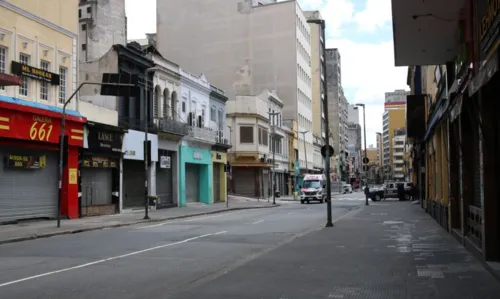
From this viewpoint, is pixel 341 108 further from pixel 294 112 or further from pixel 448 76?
pixel 448 76

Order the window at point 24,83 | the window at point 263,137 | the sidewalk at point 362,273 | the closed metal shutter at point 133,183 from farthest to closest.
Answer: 1. the window at point 263,137
2. the closed metal shutter at point 133,183
3. the window at point 24,83
4. the sidewalk at point 362,273

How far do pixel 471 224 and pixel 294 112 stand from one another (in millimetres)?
67303

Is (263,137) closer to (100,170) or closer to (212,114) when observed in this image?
(212,114)

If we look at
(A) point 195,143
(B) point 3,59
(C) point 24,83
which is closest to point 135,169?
(A) point 195,143

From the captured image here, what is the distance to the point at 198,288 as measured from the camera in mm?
8727

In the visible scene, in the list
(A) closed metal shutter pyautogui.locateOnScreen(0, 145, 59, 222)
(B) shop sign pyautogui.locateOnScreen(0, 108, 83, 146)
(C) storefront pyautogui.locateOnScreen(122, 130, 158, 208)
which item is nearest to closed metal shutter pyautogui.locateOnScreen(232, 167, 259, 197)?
(C) storefront pyautogui.locateOnScreen(122, 130, 158, 208)

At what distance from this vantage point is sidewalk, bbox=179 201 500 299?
27.4 feet

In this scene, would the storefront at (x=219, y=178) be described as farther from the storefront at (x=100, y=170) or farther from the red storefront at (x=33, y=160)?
the red storefront at (x=33, y=160)

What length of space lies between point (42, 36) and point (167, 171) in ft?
52.7

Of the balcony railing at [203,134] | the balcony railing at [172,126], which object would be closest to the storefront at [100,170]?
the balcony railing at [172,126]

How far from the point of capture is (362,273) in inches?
402

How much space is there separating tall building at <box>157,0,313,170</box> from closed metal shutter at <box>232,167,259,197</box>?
16033mm

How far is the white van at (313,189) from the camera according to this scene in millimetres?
51438

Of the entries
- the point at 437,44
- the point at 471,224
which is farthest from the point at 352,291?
the point at 437,44
